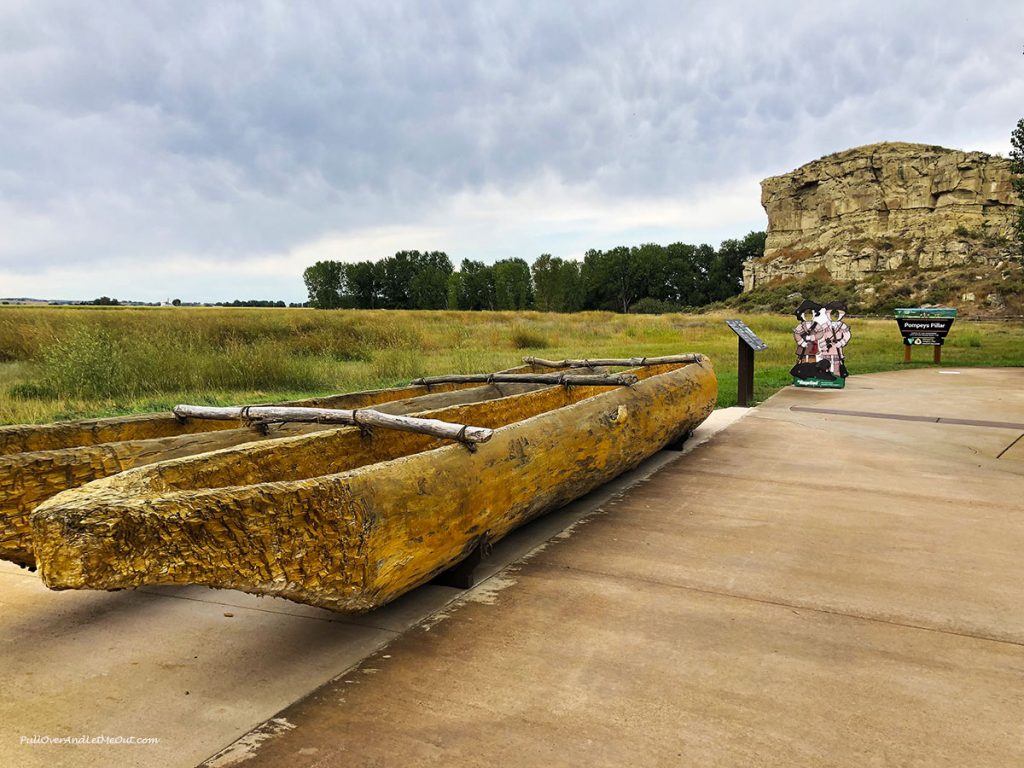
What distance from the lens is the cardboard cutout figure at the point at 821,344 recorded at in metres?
10.1

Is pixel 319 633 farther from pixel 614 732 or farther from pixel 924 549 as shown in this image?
pixel 924 549

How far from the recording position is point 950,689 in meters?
2.20

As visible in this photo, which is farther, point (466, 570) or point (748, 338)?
point (748, 338)

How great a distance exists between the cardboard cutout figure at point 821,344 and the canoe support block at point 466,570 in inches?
335

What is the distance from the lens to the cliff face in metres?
66.2

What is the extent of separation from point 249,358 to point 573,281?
80.4 metres

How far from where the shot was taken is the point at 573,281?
293 ft

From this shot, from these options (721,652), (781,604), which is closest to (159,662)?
(721,652)

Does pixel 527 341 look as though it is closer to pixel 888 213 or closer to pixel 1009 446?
pixel 1009 446

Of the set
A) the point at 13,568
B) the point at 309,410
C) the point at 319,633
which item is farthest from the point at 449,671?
the point at 13,568

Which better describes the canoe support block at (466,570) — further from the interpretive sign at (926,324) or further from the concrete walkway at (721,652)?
the interpretive sign at (926,324)

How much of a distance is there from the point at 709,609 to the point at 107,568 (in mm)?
2223

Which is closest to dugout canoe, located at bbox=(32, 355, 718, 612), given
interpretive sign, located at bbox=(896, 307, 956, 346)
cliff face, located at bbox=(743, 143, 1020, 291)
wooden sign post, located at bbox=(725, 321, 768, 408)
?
wooden sign post, located at bbox=(725, 321, 768, 408)

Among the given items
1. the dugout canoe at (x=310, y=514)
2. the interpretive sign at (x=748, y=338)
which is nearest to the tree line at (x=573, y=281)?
the interpretive sign at (x=748, y=338)
